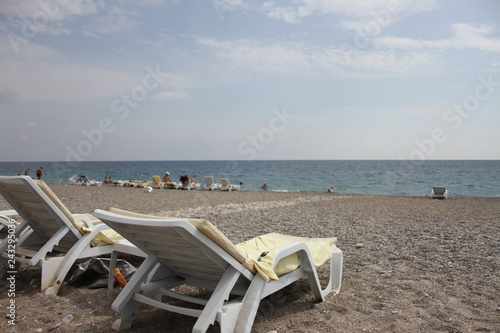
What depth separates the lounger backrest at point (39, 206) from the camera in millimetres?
3670

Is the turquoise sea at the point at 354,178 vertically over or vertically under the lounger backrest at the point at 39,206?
under

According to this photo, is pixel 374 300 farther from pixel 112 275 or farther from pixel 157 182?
pixel 157 182

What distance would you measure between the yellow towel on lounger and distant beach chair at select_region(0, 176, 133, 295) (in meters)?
1.55

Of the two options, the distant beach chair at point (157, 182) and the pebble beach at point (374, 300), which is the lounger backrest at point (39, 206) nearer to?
the pebble beach at point (374, 300)

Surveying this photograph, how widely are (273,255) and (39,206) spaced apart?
8.10 ft

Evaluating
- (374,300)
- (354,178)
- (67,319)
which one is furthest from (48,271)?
(354,178)

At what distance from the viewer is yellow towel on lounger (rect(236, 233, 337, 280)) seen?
9.18 feet

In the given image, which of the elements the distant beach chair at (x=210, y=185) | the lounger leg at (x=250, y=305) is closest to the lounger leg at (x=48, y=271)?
the lounger leg at (x=250, y=305)

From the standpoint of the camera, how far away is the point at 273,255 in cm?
292

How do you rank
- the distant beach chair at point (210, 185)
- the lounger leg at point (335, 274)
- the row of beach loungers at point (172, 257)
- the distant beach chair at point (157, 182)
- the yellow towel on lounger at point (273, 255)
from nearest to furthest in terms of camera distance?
the row of beach loungers at point (172, 257) → the yellow towel on lounger at point (273, 255) → the lounger leg at point (335, 274) → the distant beach chair at point (210, 185) → the distant beach chair at point (157, 182)

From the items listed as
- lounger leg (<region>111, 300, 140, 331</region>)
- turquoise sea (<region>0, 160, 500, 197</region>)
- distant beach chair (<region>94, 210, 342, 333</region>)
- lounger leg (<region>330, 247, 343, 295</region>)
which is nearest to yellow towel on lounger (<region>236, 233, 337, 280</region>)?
distant beach chair (<region>94, 210, 342, 333</region>)

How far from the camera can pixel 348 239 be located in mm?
6508

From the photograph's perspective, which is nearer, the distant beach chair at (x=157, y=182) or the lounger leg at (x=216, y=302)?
the lounger leg at (x=216, y=302)

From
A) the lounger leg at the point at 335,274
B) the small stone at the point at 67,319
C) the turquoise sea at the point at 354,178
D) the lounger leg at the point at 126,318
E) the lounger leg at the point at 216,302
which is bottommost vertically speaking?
the turquoise sea at the point at 354,178
